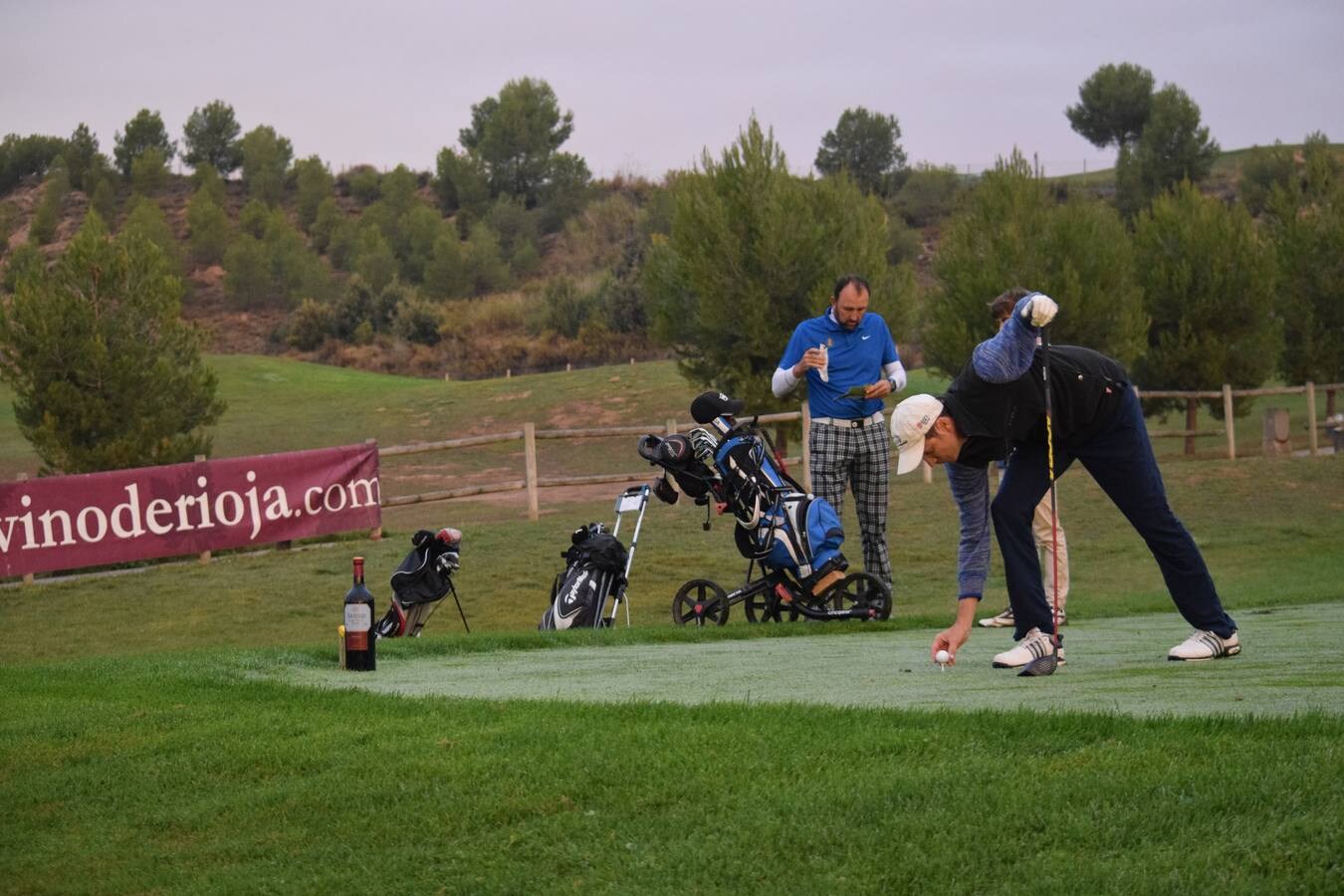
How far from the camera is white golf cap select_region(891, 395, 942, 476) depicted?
693 centimetres

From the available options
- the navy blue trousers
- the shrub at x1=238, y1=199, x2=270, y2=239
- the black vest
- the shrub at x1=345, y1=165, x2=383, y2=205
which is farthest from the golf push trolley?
the shrub at x1=345, y1=165, x2=383, y2=205

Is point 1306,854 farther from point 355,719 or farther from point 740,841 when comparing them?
point 355,719

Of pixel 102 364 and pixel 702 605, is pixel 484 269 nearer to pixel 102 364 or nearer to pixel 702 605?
pixel 102 364

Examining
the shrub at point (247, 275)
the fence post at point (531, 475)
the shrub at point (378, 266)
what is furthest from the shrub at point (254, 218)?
the fence post at point (531, 475)

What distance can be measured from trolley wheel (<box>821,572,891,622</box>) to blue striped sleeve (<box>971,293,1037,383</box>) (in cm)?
463

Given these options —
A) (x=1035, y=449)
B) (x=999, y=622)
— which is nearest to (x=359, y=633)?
(x=1035, y=449)

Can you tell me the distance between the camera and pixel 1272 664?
23.6ft

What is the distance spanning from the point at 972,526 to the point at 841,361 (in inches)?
142

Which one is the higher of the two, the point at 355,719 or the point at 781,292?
the point at 781,292

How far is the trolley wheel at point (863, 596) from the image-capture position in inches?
454

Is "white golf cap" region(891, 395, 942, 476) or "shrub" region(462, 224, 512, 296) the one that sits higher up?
"shrub" region(462, 224, 512, 296)

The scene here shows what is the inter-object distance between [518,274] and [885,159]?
26.3 metres

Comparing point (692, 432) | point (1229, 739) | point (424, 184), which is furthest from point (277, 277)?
point (1229, 739)

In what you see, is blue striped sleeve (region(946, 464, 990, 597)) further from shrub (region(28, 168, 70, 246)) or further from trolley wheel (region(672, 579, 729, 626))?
shrub (region(28, 168, 70, 246))
